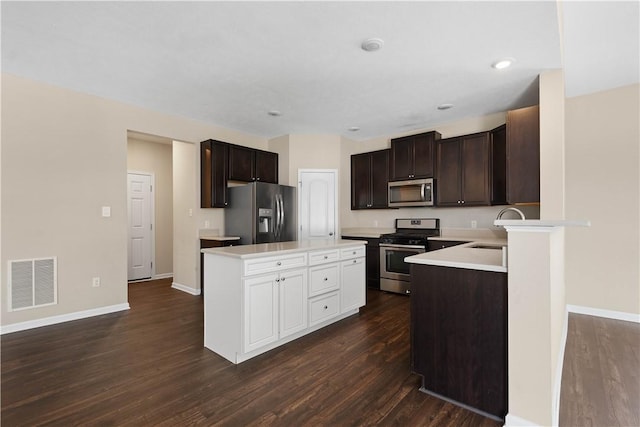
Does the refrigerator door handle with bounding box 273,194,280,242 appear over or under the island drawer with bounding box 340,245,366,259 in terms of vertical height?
over

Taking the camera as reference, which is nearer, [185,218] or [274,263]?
[274,263]

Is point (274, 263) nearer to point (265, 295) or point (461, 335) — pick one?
point (265, 295)

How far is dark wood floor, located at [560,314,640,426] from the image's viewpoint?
1831 millimetres

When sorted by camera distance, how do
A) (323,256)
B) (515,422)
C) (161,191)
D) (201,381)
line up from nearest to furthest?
(515,422) → (201,381) → (323,256) → (161,191)

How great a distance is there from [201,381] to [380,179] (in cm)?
416

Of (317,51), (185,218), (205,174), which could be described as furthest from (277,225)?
(317,51)

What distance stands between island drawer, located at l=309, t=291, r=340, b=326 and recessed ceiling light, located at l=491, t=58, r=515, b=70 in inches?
110

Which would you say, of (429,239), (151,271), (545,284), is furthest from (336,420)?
(151,271)

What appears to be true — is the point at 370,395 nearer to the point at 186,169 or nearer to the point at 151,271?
the point at 186,169

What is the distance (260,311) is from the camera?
253 cm

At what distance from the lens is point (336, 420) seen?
5.80ft

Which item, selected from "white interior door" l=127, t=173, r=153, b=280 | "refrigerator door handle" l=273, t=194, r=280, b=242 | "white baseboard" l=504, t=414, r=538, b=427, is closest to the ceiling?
"refrigerator door handle" l=273, t=194, r=280, b=242

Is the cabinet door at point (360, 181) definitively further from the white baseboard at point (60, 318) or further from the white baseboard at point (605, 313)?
the white baseboard at point (60, 318)

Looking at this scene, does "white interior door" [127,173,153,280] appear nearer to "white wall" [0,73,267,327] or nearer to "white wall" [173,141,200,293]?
"white wall" [173,141,200,293]
